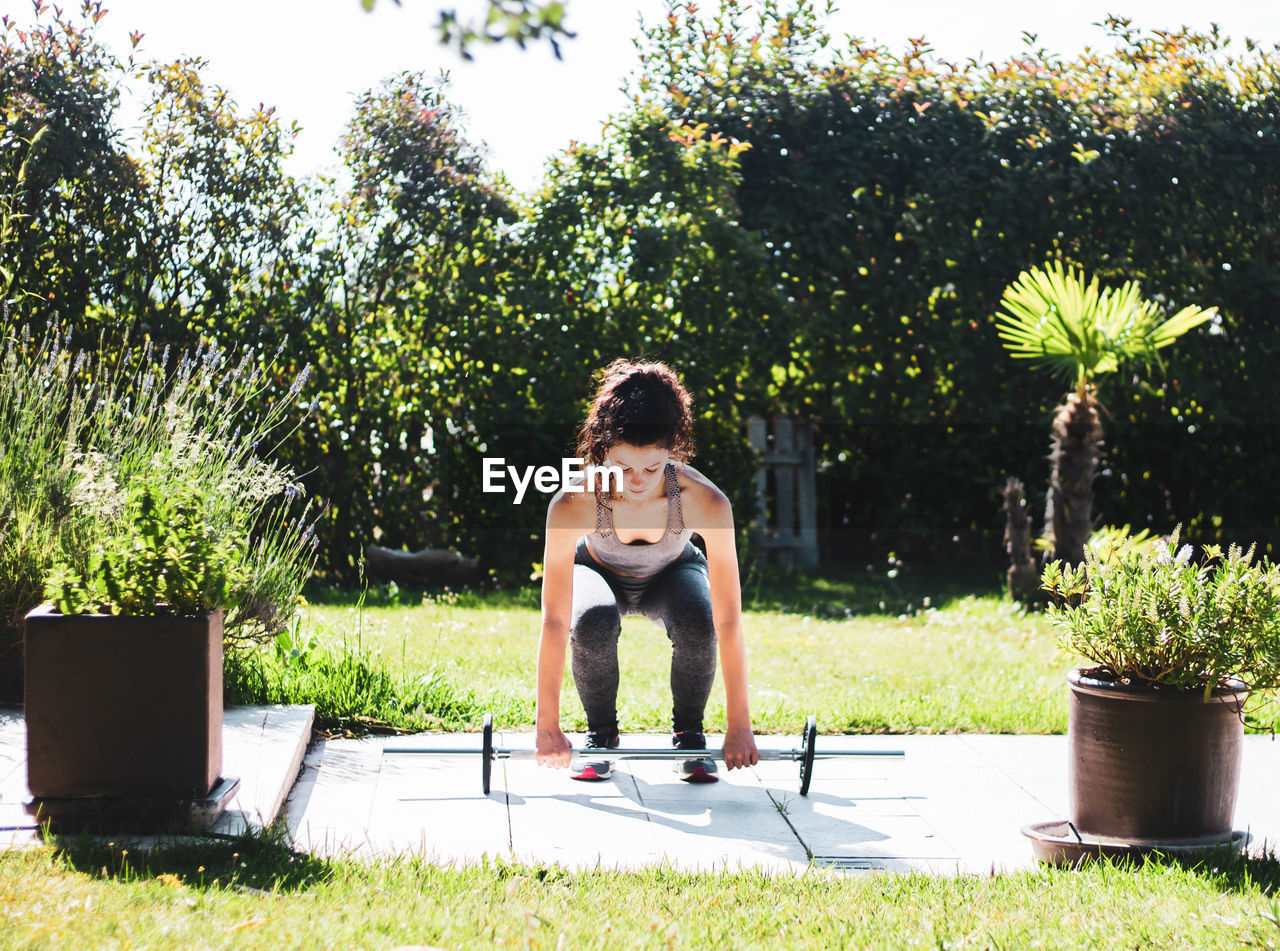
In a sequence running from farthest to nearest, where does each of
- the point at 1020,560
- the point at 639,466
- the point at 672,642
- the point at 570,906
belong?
1. the point at 1020,560
2. the point at 672,642
3. the point at 639,466
4. the point at 570,906

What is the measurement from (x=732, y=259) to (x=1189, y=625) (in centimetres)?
671

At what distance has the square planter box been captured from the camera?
2.91m

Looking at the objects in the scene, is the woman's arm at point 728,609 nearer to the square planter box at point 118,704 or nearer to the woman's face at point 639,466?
the woman's face at point 639,466

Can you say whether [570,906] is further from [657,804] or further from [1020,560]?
[1020,560]

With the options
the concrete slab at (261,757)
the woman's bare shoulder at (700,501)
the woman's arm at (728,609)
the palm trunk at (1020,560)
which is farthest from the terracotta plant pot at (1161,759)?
the palm trunk at (1020,560)

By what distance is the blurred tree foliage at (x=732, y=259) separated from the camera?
8.07m

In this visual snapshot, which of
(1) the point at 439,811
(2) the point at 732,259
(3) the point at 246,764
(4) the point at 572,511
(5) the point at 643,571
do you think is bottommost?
(1) the point at 439,811

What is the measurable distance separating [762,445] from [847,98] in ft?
9.72

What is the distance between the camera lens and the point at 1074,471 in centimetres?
767

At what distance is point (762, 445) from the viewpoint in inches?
389

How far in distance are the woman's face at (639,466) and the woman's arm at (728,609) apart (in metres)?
0.19

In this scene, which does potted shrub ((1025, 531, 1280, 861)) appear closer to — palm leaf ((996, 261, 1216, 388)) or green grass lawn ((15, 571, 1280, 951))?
green grass lawn ((15, 571, 1280, 951))

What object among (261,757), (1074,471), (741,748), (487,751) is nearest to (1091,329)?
(1074,471)

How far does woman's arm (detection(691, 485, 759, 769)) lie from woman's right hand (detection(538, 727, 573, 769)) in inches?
18.1
